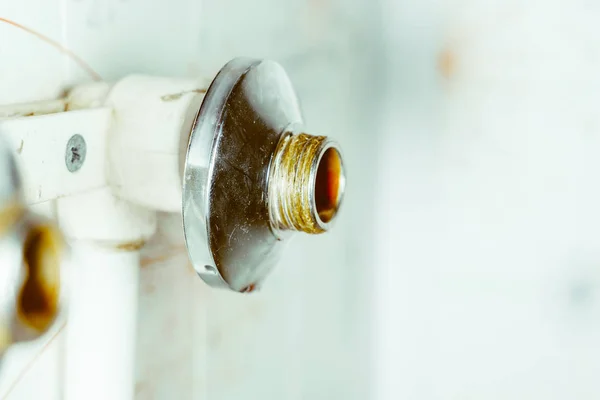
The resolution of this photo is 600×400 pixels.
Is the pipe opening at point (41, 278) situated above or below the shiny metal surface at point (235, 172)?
below

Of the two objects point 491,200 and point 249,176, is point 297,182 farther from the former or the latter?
point 491,200

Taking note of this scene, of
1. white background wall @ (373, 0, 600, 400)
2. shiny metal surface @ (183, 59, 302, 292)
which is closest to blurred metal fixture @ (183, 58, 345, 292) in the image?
shiny metal surface @ (183, 59, 302, 292)

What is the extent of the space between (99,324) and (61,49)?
11cm

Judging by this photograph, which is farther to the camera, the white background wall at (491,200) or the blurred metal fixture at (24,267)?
the white background wall at (491,200)

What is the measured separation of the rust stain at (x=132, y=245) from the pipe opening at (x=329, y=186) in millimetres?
79

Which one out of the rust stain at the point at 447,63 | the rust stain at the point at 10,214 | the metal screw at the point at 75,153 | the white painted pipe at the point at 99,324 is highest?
the rust stain at the point at 447,63

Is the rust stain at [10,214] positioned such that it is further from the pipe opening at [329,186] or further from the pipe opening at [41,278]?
the pipe opening at [329,186]

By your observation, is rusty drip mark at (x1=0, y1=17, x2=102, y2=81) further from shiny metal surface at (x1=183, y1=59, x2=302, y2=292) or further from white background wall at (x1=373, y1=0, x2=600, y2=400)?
white background wall at (x1=373, y1=0, x2=600, y2=400)

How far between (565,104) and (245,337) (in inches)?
12.6

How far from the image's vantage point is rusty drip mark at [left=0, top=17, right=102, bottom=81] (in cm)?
23

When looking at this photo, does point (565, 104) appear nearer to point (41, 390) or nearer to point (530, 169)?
point (530, 169)

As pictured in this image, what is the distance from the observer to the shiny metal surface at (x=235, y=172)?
220mm

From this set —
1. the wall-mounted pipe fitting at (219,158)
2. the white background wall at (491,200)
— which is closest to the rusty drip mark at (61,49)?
the wall-mounted pipe fitting at (219,158)

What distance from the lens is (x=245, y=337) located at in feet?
1.32
